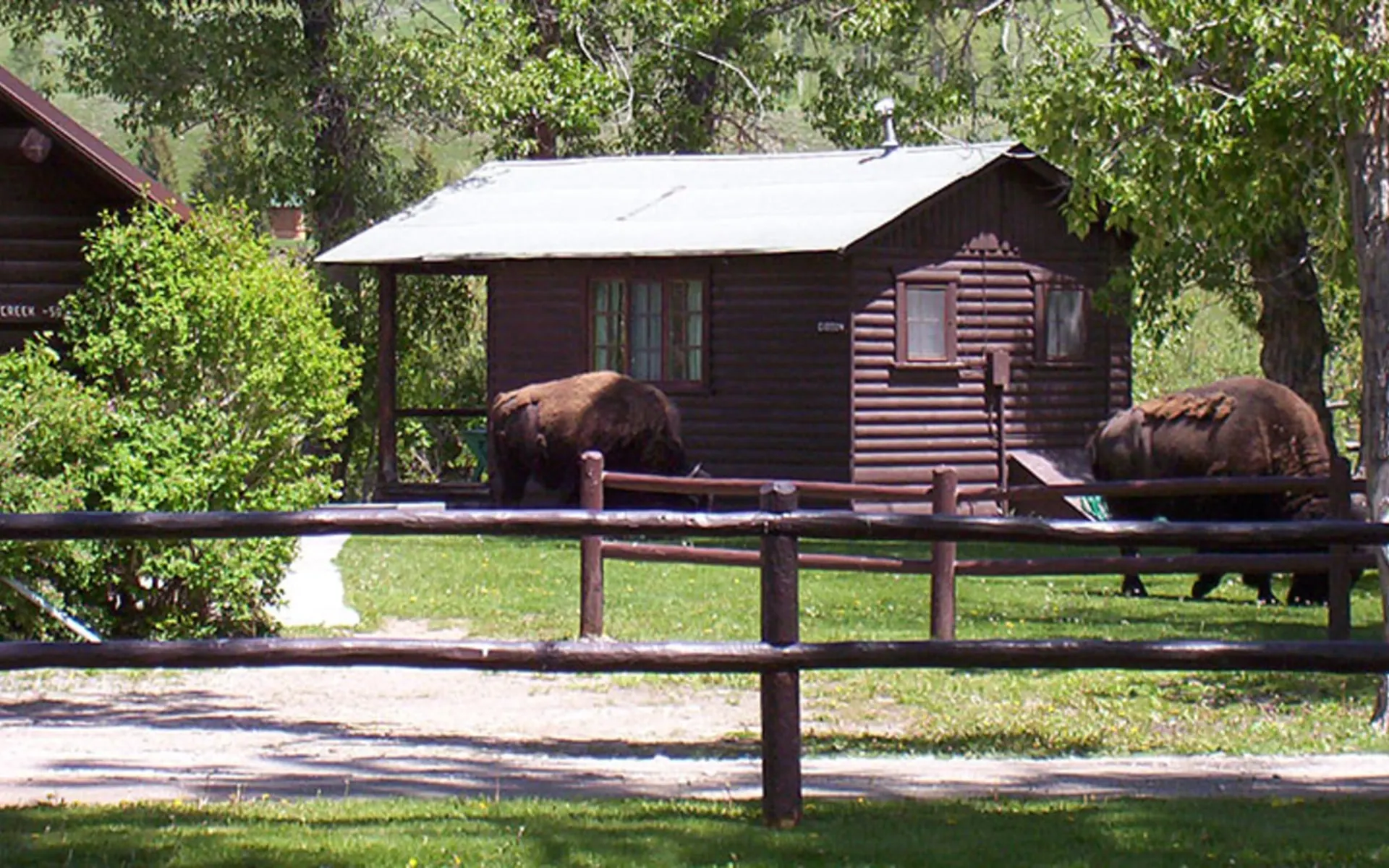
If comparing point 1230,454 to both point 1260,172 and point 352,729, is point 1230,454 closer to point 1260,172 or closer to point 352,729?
point 1260,172

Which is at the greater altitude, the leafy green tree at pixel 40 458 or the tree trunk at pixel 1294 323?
the tree trunk at pixel 1294 323

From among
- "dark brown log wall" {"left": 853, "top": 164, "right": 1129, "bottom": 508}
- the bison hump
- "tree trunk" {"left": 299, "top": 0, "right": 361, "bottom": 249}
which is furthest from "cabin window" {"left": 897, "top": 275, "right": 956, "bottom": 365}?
"tree trunk" {"left": 299, "top": 0, "right": 361, "bottom": 249}

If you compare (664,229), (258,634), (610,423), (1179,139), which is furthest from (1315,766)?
(664,229)

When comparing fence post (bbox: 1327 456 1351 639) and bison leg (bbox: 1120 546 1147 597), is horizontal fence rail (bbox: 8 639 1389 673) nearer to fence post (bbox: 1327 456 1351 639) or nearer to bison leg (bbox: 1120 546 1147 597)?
fence post (bbox: 1327 456 1351 639)

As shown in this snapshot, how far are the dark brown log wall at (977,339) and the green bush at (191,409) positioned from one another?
11.8 meters

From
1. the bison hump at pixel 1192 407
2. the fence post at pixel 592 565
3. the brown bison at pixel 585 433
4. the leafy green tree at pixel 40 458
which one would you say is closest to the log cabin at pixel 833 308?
the brown bison at pixel 585 433

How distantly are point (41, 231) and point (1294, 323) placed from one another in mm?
15429

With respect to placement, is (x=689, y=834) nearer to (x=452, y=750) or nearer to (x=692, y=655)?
(x=692, y=655)

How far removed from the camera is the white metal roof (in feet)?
85.3

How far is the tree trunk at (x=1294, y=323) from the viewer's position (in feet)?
81.4

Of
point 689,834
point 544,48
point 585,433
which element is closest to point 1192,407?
point 585,433

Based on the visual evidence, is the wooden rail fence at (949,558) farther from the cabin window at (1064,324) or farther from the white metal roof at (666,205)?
the cabin window at (1064,324)

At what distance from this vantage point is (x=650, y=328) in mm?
27422

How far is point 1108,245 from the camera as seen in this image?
2805 cm
